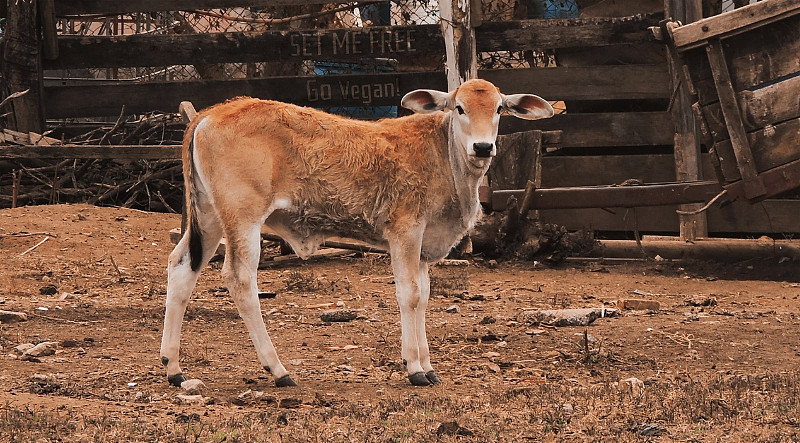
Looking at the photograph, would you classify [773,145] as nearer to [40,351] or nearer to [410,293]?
[410,293]

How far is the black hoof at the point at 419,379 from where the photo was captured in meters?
6.72

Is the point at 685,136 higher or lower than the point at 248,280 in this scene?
higher

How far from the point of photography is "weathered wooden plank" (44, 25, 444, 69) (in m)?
12.7

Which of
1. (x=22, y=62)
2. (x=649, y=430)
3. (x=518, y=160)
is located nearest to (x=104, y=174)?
(x=22, y=62)

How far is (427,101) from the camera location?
24.4 feet

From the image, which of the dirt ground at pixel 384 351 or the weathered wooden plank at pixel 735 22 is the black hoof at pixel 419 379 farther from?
the weathered wooden plank at pixel 735 22

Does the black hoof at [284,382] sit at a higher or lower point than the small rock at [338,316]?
higher

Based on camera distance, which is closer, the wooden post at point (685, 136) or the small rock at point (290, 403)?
the small rock at point (290, 403)

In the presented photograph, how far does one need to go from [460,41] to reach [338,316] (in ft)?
14.2

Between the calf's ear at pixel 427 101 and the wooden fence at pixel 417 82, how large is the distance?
4.55 meters

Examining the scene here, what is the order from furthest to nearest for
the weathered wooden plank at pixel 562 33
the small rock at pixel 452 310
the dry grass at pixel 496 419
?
the weathered wooden plank at pixel 562 33 < the small rock at pixel 452 310 < the dry grass at pixel 496 419

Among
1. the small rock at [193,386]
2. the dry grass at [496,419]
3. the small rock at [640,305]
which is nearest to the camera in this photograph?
the dry grass at [496,419]

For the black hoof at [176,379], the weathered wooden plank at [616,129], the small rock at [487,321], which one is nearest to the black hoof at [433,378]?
the black hoof at [176,379]

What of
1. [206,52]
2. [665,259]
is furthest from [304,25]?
[665,259]
